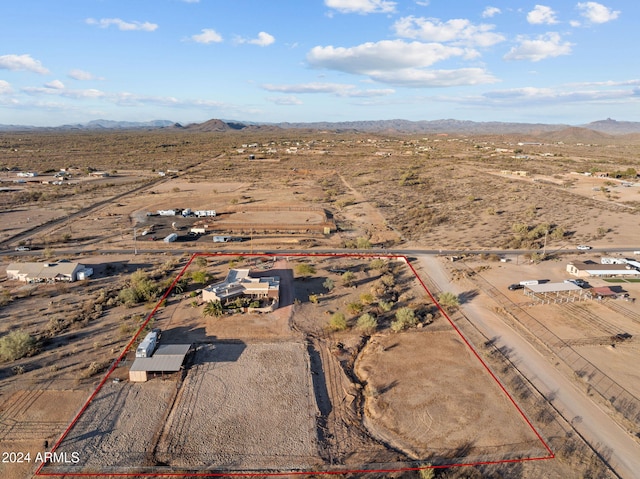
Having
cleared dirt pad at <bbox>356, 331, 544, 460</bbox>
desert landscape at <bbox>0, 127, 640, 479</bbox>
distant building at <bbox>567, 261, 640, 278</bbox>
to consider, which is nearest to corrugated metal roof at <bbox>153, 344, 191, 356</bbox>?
desert landscape at <bbox>0, 127, 640, 479</bbox>

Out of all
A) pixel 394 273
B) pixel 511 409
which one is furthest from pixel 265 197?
pixel 511 409

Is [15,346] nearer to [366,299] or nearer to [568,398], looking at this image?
[366,299]

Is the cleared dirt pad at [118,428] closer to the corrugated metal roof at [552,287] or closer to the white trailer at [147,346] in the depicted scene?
the white trailer at [147,346]

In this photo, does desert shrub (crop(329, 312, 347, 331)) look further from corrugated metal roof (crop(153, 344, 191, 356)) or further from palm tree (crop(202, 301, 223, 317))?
corrugated metal roof (crop(153, 344, 191, 356))

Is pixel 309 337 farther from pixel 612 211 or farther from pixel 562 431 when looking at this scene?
pixel 612 211

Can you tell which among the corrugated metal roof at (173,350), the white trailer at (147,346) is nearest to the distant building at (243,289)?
the white trailer at (147,346)

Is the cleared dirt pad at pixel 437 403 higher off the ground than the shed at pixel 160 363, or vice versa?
the shed at pixel 160 363
